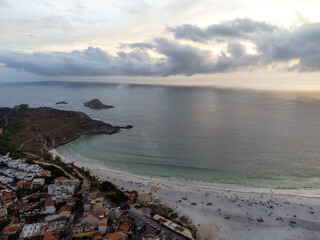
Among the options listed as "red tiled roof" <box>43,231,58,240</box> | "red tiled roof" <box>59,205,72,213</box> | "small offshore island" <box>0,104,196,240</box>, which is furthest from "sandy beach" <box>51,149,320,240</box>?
"red tiled roof" <box>43,231,58,240</box>

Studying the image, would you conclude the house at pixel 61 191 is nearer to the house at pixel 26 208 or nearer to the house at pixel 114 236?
the house at pixel 26 208

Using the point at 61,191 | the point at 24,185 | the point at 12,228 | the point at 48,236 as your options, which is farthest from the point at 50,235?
the point at 24,185

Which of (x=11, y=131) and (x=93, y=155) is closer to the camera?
(x=93, y=155)

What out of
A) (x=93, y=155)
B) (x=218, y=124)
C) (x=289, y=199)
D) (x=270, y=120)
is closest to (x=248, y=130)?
(x=218, y=124)

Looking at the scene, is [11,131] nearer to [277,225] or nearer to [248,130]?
[277,225]

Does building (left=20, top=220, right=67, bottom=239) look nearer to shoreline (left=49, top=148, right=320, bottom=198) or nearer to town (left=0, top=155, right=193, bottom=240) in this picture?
town (left=0, top=155, right=193, bottom=240)

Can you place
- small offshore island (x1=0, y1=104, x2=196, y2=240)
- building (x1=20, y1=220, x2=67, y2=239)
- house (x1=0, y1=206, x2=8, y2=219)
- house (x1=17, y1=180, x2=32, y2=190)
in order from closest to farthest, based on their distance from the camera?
1. building (x1=20, y1=220, x2=67, y2=239)
2. small offshore island (x1=0, y1=104, x2=196, y2=240)
3. house (x1=0, y1=206, x2=8, y2=219)
4. house (x1=17, y1=180, x2=32, y2=190)

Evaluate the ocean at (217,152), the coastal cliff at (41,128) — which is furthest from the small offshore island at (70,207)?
the ocean at (217,152)
